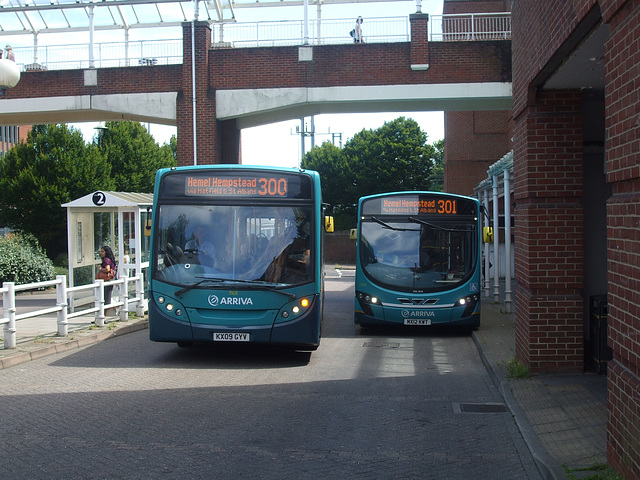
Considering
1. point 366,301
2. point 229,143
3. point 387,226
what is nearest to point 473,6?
point 229,143

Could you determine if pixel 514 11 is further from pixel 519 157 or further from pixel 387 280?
pixel 387 280

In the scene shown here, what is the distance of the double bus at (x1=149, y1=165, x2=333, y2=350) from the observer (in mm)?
9984

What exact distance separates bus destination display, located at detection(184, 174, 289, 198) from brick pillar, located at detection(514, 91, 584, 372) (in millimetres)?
3572

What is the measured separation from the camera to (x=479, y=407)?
7777mm

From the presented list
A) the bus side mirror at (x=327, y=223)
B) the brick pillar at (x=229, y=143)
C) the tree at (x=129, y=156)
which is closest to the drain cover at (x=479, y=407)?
the bus side mirror at (x=327, y=223)

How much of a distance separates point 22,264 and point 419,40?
16488 millimetres

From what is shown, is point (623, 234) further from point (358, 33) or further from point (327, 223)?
point (358, 33)

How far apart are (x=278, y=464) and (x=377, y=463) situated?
80 centimetres

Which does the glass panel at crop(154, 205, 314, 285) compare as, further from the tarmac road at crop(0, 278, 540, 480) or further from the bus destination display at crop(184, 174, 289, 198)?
the tarmac road at crop(0, 278, 540, 480)

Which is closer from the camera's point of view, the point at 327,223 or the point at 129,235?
the point at 327,223

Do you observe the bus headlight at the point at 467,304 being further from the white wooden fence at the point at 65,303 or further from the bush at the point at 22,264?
the bush at the point at 22,264

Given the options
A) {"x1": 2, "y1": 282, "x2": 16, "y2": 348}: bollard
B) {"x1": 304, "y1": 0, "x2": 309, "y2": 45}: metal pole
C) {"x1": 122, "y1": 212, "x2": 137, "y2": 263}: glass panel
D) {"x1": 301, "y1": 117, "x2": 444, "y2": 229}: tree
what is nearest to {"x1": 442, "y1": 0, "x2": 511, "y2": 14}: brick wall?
{"x1": 301, "y1": 117, "x2": 444, "y2": 229}: tree

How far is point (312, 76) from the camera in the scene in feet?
70.1

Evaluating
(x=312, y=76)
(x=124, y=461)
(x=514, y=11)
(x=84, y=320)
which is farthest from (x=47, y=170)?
(x=124, y=461)
